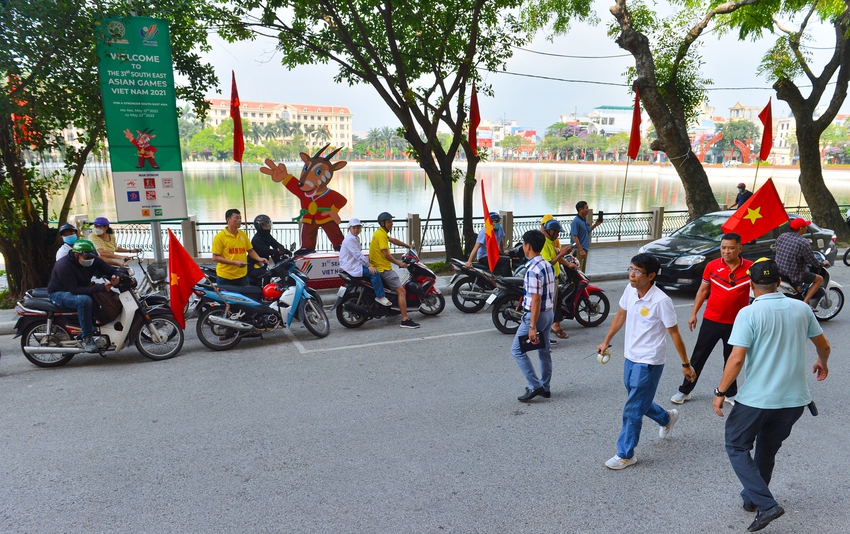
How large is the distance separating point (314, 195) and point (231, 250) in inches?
144

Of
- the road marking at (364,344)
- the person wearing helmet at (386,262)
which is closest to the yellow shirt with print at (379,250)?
the person wearing helmet at (386,262)

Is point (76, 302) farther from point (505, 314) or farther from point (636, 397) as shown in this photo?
point (636, 397)

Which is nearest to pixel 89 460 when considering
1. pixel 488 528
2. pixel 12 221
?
pixel 488 528

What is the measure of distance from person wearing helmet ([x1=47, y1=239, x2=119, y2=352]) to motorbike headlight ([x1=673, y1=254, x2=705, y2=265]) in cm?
872

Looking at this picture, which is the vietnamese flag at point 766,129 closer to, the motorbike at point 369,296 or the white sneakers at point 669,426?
the motorbike at point 369,296

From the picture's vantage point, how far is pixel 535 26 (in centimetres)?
1482

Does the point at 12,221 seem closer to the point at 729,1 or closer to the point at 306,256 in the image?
the point at 306,256

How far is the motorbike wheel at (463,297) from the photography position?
859 centimetres

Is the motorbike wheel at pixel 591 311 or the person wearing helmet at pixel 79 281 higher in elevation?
the person wearing helmet at pixel 79 281

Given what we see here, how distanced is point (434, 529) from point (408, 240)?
426 inches

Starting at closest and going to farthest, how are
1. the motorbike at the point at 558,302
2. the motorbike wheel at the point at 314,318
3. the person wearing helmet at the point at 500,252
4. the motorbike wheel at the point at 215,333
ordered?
the motorbike wheel at the point at 215,333 < the motorbike wheel at the point at 314,318 < the motorbike at the point at 558,302 < the person wearing helmet at the point at 500,252

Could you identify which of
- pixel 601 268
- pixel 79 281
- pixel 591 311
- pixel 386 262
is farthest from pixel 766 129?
pixel 79 281

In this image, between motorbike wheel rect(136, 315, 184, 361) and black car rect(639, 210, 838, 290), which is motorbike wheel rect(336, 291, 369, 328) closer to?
motorbike wheel rect(136, 315, 184, 361)

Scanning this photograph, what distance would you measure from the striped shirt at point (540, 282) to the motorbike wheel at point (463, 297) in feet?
11.9
